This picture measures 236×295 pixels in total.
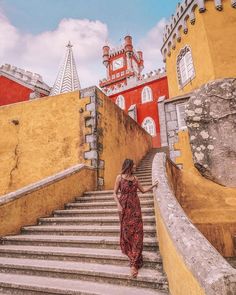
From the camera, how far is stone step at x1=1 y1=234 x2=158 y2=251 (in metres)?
3.82

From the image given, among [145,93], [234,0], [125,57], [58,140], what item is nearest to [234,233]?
[58,140]

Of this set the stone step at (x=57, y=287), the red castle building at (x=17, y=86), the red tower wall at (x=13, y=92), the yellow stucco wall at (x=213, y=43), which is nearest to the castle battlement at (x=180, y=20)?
the yellow stucco wall at (x=213, y=43)

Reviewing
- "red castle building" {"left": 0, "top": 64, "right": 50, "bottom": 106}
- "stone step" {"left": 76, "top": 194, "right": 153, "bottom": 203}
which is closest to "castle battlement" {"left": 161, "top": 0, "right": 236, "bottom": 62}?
"red castle building" {"left": 0, "top": 64, "right": 50, "bottom": 106}

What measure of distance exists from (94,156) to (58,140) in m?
1.51

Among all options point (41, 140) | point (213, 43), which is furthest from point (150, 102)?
point (41, 140)

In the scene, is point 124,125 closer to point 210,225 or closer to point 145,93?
point 210,225

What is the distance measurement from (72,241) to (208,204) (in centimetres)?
362

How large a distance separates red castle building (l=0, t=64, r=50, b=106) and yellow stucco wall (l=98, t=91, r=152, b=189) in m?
10.1

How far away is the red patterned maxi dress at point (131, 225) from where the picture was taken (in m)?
3.20

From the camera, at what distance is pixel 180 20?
12977 millimetres

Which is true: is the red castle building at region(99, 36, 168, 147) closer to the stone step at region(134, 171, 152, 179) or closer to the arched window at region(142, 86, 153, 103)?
the arched window at region(142, 86, 153, 103)

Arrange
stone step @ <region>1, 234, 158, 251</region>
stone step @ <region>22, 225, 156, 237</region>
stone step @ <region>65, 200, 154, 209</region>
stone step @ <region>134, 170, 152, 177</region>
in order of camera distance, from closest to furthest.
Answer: stone step @ <region>1, 234, 158, 251</region> → stone step @ <region>22, 225, 156, 237</region> → stone step @ <region>65, 200, 154, 209</region> → stone step @ <region>134, 170, 152, 177</region>

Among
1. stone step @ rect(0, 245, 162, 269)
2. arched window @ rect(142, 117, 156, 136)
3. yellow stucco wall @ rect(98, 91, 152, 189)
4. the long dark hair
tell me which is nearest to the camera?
stone step @ rect(0, 245, 162, 269)

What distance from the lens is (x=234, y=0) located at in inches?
430
